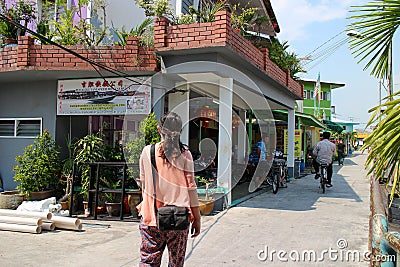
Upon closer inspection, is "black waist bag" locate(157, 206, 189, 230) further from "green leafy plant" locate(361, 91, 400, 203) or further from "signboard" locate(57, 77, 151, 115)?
"signboard" locate(57, 77, 151, 115)

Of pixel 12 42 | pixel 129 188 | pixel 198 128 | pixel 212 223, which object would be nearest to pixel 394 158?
pixel 212 223

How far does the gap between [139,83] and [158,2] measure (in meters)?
1.99

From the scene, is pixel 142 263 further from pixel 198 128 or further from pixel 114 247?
pixel 198 128

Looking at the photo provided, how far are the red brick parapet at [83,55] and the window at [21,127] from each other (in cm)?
142

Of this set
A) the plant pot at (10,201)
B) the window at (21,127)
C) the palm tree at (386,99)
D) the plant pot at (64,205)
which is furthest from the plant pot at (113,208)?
the palm tree at (386,99)

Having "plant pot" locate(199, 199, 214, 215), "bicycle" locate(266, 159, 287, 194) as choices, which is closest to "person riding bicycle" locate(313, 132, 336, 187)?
"bicycle" locate(266, 159, 287, 194)

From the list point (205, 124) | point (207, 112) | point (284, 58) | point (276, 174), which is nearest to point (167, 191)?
point (276, 174)

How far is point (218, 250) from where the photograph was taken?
4.80 meters

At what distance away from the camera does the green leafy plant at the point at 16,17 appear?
8039 mm

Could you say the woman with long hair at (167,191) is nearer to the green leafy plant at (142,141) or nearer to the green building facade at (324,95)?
the green leafy plant at (142,141)

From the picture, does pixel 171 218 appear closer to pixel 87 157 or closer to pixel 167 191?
pixel 167 191

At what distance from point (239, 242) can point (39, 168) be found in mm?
4333

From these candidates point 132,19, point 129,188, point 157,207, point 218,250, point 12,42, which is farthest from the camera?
point 132,19

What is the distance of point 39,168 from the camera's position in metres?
7.23
